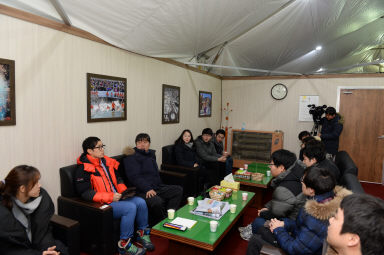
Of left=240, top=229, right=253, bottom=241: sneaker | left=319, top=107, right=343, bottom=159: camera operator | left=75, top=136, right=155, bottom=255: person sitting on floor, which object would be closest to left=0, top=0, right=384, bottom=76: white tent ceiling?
left=319, top=107, right=343, bottom=159: camera operator

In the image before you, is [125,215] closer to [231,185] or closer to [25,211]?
[25,211]

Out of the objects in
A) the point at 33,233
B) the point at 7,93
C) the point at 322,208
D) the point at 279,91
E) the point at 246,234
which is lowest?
the point at 246,234

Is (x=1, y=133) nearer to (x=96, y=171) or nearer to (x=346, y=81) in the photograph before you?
(x=96, y=171)

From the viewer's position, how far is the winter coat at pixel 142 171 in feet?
10.2

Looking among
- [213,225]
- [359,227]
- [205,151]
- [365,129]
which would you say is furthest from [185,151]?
[365,129]

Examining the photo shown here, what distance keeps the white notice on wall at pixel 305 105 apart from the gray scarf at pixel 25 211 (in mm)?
5482

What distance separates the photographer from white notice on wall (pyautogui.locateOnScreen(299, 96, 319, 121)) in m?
5.75

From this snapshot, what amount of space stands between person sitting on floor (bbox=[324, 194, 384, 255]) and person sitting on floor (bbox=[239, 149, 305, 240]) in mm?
1173

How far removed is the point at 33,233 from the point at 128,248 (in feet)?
2.91

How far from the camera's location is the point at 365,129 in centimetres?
533

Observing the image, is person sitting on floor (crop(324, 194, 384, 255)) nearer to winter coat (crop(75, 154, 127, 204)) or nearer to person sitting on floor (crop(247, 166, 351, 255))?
person sitting on floor (crop(247, 166, 351, 255))

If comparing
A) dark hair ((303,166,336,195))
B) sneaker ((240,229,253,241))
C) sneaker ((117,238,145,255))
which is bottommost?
sneaker ((240,229,253,241))

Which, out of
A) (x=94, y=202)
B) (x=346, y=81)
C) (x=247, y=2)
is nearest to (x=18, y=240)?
(x=94, y=202)

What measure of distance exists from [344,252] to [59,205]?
2513mm
